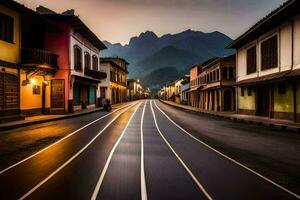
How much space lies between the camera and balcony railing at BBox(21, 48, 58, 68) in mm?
19891

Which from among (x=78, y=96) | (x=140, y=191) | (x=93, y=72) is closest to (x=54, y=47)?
(x=78, y=96)

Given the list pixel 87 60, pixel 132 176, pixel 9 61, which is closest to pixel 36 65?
pixel 9 61

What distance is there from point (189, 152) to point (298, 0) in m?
12.0

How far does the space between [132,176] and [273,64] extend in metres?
18.0

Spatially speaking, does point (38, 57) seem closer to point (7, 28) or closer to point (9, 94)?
point (7, 28)

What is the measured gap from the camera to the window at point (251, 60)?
2489cm

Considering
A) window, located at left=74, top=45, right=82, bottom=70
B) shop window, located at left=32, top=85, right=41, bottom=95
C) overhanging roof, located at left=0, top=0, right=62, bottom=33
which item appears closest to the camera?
overhanging roof, located at left=0, top=0, right=62, bottom=33

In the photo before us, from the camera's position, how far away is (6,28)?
1786 cm

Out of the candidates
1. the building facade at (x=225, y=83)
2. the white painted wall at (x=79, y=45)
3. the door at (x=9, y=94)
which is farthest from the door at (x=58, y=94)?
the building facade at (x=225, y=83)

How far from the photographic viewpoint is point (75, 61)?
29.4m

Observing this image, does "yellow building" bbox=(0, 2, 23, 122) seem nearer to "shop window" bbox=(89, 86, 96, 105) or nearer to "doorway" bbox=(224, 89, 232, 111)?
"shop window" bbox=(89, 86, 96, 105)

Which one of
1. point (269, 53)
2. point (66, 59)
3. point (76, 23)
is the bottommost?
point (269, 53)

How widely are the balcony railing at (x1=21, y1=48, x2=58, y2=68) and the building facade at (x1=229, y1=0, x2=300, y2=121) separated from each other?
17.1m

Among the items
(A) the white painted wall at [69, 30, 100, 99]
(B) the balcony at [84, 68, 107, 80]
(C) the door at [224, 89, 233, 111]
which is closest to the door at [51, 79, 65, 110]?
(A) the white painted wall at [69, 30, 100, 99]
